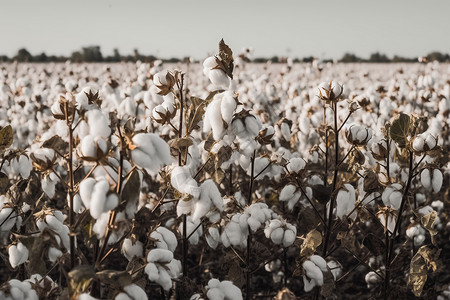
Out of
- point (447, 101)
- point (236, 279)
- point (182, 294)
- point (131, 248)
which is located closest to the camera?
point (131, 248)

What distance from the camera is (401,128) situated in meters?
1.88

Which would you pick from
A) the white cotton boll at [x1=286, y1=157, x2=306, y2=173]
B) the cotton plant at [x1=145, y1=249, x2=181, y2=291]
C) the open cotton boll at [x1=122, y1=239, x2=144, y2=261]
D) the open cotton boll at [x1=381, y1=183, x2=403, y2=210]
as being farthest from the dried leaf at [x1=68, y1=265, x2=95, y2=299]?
the open cotton boll at [x1=381, y1=183, x2=403, y2=210]

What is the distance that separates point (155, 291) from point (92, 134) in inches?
99.1

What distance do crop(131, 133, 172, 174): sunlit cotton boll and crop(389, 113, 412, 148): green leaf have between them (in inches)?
40.5

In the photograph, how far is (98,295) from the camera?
1.46m

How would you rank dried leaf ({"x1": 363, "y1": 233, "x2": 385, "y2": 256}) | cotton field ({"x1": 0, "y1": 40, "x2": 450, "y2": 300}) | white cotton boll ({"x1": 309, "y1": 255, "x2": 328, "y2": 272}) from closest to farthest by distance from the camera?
cotton field ({"x1": 0, "y1": 40, "x2": 450, "y2": 300}) → white cotton boll ({"x1": 309, "y1": 255, "x2": 328, "y2": 272}) → dried leaf ({"x1": 363, "y1": 233, "x2": 385, "y2": 256})

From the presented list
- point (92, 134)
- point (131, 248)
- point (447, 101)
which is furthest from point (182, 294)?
point (447, 101)

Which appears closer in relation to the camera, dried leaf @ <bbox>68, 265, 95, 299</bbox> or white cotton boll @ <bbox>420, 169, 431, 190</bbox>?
dried leaf @ <bbox>68, 265, 95, 299</bbox>

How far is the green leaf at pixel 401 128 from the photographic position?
1.87 metres

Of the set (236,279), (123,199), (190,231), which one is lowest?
(236,279)

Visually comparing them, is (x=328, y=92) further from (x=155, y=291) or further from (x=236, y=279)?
(x=155, y=291)

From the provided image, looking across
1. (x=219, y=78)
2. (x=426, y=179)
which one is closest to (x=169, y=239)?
(x=219, y=78)

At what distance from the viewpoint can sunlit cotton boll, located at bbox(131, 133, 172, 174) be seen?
49.0 inches

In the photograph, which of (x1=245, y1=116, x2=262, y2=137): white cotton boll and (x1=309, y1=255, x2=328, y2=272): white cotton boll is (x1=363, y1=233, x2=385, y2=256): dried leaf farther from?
(x1=245, y1=116, x2=262, y2=137): white cotton boll
